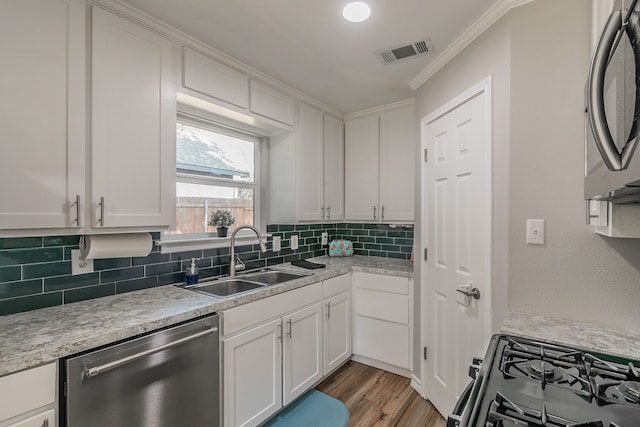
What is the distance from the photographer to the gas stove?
0.69 metres

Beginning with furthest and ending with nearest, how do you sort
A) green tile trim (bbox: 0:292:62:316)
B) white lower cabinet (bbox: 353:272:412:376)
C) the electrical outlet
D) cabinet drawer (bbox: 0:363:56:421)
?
1. the electrical outlet
2. white lower cabinet (bbox: 353:272:412:376)
3. green tile trim (bbox: 0:292:62:316)
4. cabinet drawer (bbox: 0:363:56:421)

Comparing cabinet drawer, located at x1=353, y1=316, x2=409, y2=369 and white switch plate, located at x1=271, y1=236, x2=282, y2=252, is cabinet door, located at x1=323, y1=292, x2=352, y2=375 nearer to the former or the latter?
cabinet drawer, located at x1=353, y1=316, x2=409, y2=369

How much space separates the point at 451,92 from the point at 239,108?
4.72ft

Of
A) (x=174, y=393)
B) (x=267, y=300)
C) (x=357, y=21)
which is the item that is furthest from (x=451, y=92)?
(x=174, y=393)

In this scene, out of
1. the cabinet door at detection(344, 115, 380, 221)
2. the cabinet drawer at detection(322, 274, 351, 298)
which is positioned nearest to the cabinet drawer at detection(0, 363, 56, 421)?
the cabinet drawer at detection(322, 274, 351, 298)

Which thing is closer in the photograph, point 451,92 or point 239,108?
point 451,92

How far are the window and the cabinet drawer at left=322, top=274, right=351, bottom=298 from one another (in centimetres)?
89

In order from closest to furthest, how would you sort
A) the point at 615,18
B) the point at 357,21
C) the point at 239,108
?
the point at 615,18
the point at 357,21
the point at 239,108

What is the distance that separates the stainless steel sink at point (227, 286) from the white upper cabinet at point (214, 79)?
1.25 meters

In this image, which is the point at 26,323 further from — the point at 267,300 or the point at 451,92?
the point at 451,92

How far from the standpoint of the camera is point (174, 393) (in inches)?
56.8

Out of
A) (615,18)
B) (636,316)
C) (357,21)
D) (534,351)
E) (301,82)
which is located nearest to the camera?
(615,18)

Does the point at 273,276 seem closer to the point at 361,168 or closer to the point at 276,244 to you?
the point at 276,244

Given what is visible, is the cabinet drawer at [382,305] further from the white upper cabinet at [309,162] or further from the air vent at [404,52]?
the air vent at [404,52]
